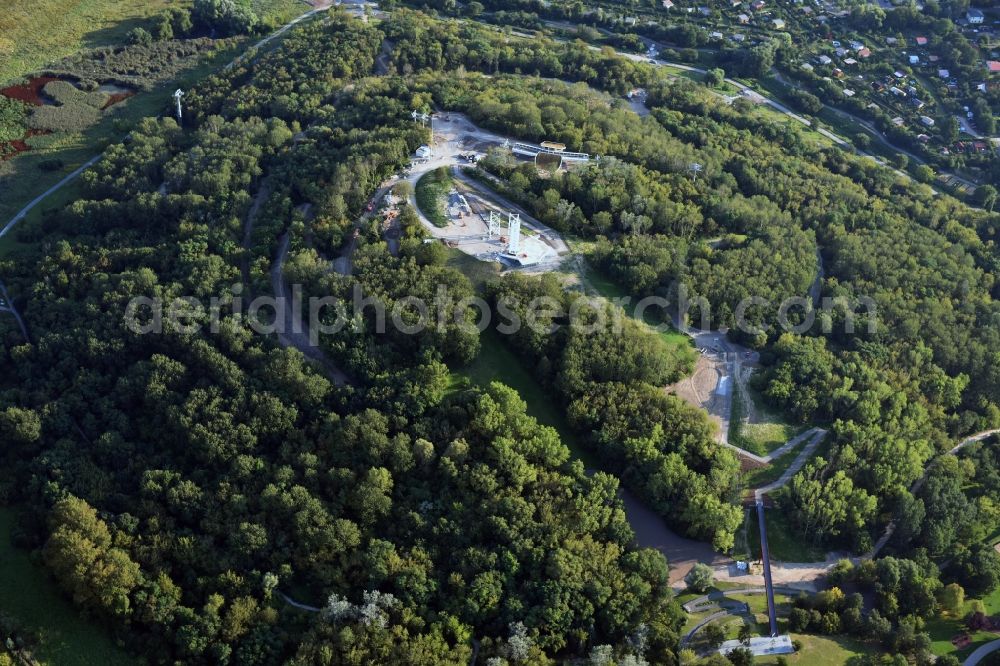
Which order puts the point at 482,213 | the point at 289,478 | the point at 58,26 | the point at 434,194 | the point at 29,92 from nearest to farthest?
the point at 289,478, the point at 482,213, the point at 434,194, the point at 29,92, the point at 58,26

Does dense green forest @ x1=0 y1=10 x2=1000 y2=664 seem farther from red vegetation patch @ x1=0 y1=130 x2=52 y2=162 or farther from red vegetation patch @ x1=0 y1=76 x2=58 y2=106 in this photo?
red vegetation patch @ x1=0 y1=76 x2=58 y2=106

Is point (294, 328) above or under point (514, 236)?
under

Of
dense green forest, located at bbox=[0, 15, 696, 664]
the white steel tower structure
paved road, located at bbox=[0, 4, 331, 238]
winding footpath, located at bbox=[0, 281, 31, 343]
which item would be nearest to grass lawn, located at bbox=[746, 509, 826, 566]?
dense green forest, located at bbox=[0, 15, 696, 664]

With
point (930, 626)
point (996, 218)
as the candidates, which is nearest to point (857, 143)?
point (996, 218)

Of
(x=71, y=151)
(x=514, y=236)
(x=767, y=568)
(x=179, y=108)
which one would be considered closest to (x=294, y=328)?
(x=514, y=236)

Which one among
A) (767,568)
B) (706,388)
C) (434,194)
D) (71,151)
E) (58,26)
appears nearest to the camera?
(767,568)

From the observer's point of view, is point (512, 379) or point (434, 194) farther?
point (434, 194)

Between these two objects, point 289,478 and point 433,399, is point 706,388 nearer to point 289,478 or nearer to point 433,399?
point 433,399
